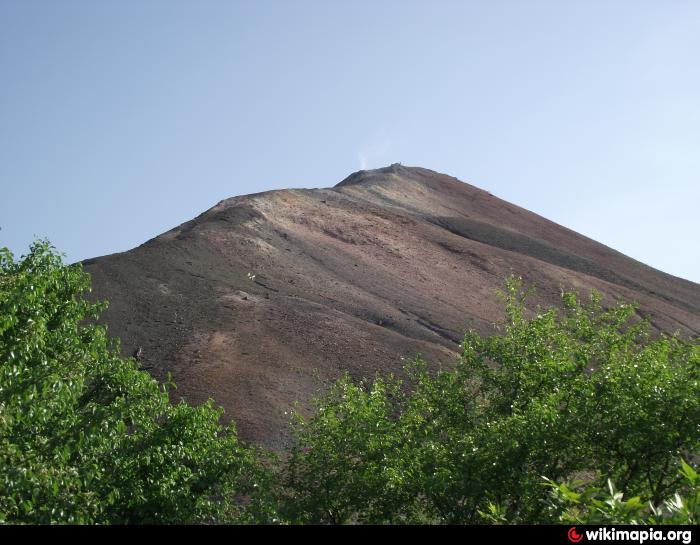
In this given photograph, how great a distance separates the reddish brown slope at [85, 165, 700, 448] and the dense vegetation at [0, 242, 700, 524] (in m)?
9.33

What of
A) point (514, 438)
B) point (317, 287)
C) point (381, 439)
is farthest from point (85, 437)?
point (317, 287)

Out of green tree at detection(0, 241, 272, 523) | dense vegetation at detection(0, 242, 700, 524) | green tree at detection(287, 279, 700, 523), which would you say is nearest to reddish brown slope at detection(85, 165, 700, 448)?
green tree at detection(0, 241, 272, 523)

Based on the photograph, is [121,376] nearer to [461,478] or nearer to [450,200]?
[461,478]

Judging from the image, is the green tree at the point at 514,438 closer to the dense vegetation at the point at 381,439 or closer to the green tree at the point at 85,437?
the dense vegetation at the point at 381,439

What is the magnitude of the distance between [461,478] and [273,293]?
22714 mm

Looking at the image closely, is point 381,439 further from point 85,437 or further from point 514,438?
point 85,437

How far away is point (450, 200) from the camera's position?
64750 millimetres

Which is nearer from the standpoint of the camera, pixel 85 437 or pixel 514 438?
pixel 85 437

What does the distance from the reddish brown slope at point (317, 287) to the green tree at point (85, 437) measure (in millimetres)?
8965

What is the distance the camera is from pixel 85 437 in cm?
918

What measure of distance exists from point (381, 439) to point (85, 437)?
457 centimetres

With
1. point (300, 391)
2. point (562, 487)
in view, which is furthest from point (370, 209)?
point (562, 487)

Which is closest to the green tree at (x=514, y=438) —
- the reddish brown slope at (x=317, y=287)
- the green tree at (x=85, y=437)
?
the green tree at (x=85, y=437)

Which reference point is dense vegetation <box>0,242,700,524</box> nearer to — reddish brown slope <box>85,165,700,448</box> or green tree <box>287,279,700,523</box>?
green tree <box>287,279,700,523</box>
